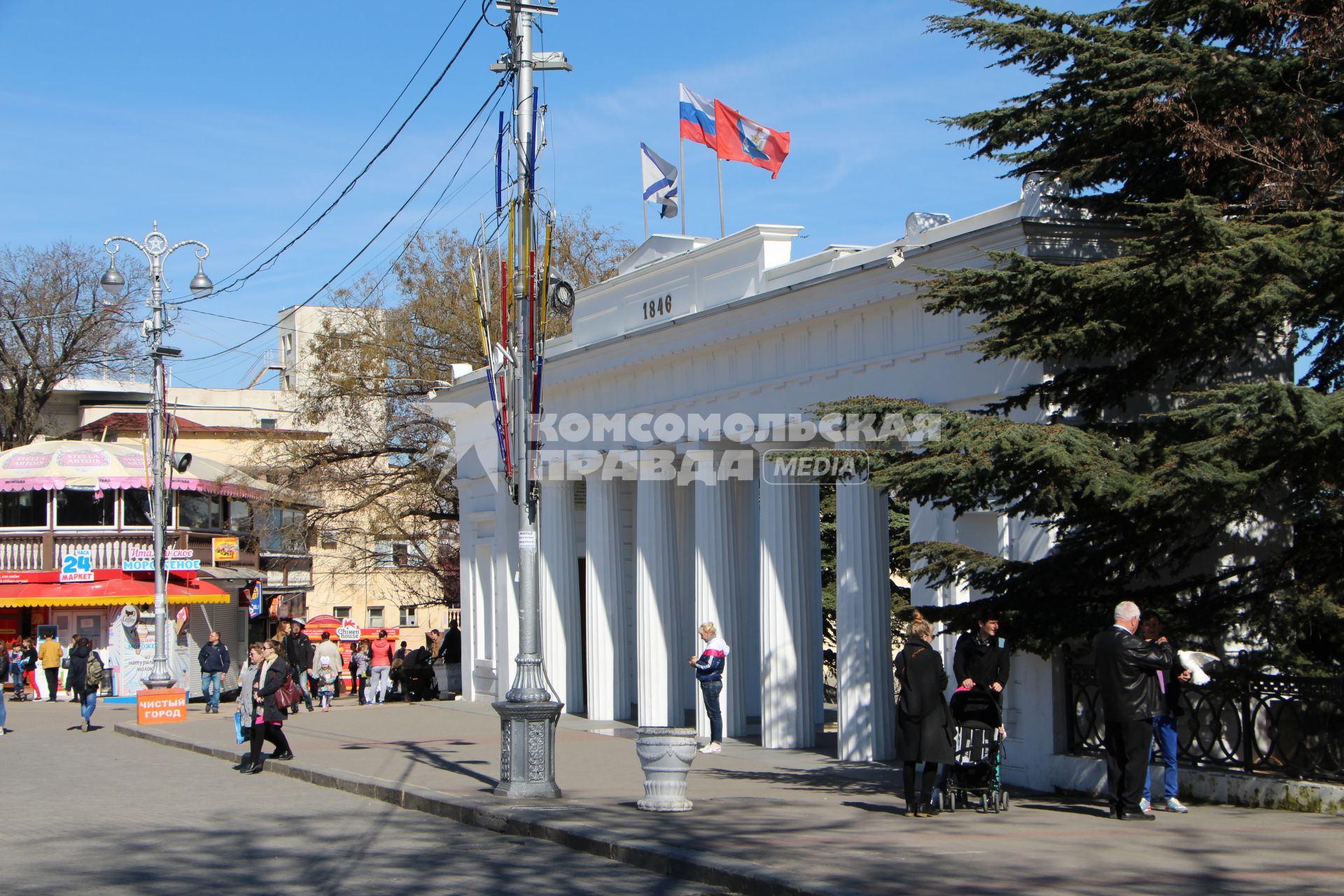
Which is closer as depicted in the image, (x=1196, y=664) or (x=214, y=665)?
(x=1196, y=664)

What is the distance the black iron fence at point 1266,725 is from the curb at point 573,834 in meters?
4.63

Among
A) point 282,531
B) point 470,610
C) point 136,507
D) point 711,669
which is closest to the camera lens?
point 711,669

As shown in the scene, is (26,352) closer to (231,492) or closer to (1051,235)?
(231,492)

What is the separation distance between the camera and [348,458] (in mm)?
38938

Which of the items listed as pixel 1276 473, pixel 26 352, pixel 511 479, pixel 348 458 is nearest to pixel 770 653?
pixel 511 479

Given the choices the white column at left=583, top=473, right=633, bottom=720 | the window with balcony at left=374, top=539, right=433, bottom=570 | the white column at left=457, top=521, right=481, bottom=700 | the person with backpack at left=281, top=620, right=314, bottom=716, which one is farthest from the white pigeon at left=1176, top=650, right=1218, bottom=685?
the window with balcony at left=374, top=539, right=433, bottom=570

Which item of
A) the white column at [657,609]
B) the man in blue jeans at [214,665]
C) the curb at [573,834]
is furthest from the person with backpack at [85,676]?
the white column at [657,609]

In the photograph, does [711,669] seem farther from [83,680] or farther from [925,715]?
[83,680]

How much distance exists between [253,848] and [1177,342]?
29.5 ft

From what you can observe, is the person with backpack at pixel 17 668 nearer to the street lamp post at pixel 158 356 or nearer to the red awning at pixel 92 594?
the red awning at pixel 92 594

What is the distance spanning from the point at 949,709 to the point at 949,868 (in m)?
2.76

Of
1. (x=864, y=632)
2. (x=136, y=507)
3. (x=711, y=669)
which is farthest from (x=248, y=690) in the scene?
(x=136, y=507)

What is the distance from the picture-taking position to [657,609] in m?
23.4

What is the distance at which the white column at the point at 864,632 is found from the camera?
59.8 feet
